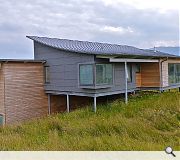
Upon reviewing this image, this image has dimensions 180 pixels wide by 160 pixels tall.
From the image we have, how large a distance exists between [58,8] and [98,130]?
12806mm

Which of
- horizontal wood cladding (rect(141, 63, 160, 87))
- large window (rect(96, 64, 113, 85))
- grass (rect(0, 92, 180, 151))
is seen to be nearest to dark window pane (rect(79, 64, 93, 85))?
large window (rect(96, 64, 113, 85))

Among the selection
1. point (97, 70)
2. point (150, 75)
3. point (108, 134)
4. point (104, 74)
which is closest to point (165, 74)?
point (150, 75)

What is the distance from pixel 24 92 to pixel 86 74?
199 inches

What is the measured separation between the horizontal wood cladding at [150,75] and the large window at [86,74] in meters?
6.68

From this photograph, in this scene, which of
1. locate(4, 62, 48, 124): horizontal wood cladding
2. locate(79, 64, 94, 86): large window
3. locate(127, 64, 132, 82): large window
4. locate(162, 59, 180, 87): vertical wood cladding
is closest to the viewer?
locate(79, 64, 94, 86): large window

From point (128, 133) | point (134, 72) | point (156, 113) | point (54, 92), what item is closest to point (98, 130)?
point (128, 133)

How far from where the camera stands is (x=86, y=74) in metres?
17.0

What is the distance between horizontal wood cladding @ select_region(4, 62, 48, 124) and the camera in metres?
18.4

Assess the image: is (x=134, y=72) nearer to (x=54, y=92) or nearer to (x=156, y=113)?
(x=54, y=92)

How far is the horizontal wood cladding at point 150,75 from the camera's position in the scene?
21.5 m

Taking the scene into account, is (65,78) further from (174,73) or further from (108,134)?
(174,73)

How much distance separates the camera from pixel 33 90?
1970 cm

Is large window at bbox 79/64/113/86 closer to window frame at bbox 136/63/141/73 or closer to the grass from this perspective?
the grass
